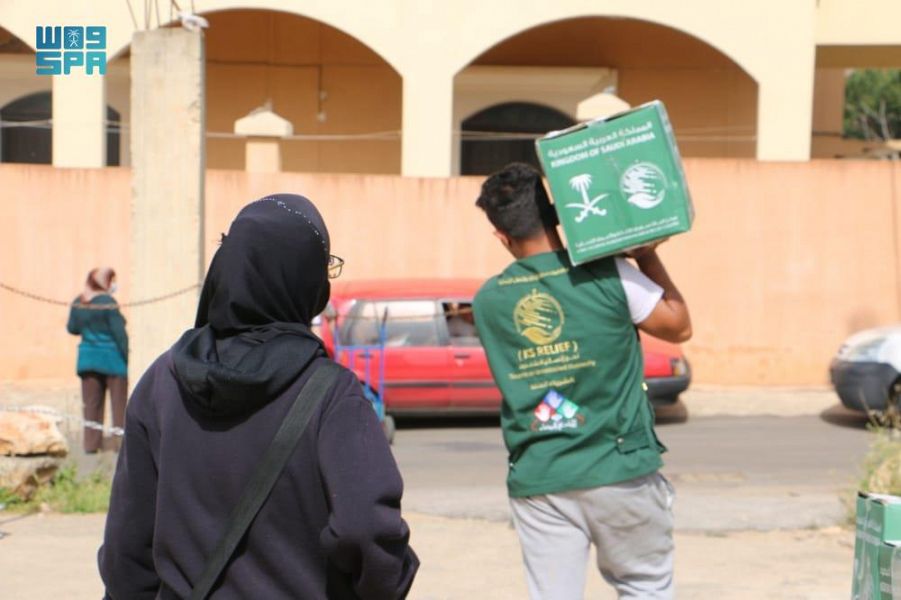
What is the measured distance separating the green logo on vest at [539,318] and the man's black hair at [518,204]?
22 cm

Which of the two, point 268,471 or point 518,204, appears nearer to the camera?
point 268,471

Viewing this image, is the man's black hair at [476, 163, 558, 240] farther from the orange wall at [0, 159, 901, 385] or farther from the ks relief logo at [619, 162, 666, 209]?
the orange wall at [0, 159, 901, 385]

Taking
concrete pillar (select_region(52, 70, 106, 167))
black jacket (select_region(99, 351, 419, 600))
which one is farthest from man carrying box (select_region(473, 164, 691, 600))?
concrete pillar (select_region(52, 70, 106, 167))

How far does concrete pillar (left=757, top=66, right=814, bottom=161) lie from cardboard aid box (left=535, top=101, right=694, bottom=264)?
13.1 m

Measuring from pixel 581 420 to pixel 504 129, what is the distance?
1579cm

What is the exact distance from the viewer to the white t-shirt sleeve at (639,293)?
12.9 ft

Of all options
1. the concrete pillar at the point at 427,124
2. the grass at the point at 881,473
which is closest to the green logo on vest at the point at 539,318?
the grass at the point at 881,473

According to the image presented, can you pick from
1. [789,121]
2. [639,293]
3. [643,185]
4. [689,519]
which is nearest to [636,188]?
[643,185]

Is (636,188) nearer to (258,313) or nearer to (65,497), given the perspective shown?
(258,313)

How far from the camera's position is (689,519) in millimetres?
8336

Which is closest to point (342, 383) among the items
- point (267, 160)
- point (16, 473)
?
point (16, 473)

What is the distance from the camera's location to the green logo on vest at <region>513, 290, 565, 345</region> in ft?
12.8

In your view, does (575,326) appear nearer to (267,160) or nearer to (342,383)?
(342,383)

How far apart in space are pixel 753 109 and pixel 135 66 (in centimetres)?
1238
